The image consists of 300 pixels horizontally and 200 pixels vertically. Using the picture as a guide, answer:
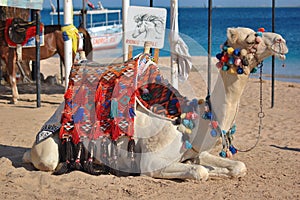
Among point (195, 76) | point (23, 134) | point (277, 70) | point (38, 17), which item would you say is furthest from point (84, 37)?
point (277, 70)

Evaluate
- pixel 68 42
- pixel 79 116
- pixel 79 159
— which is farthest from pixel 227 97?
pixel 68 42

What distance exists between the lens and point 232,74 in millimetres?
4375

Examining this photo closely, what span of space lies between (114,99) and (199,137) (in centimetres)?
83

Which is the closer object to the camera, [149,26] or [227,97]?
[227,97]

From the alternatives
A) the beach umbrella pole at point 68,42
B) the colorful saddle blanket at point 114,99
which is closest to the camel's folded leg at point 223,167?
the colorful saddle blanket at point 114,99

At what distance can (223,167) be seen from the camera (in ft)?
15.8

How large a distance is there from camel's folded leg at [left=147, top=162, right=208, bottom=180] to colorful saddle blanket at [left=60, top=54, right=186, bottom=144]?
44 cm

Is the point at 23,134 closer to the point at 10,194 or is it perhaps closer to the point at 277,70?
the point at 10,194

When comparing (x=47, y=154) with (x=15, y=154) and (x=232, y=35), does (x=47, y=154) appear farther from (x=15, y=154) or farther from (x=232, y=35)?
(x=232, y=35)

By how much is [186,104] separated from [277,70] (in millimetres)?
14216

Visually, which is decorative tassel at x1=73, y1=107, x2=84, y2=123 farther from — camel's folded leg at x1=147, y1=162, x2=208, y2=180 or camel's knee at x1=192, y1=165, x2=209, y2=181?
camel's knee at x1=192, y1=165, x2=209, y2=181

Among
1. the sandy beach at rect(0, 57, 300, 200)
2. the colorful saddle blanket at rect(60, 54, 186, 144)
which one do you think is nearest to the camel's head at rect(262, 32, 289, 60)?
the colorful saddle blanket at rect(60, 54, 186, 144)

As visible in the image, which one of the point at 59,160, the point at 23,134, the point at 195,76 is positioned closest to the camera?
the point at 59,160

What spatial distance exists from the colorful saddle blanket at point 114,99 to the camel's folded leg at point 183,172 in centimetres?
44
